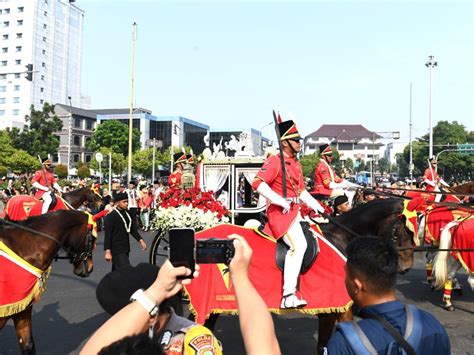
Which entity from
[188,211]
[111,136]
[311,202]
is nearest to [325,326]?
[311,202]

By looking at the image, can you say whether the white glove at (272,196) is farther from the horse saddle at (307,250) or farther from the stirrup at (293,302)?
the stirrup at (293,302)

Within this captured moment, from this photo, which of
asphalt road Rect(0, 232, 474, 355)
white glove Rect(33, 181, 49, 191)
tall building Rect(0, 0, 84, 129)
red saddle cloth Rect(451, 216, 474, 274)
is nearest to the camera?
asphalt road Rect(0, 232, 474, 355)

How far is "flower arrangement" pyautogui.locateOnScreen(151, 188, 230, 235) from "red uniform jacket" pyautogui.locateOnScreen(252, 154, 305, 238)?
1525 mm

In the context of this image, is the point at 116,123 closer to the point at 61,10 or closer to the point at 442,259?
the point at 61,10

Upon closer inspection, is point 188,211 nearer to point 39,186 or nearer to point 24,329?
point 24,329

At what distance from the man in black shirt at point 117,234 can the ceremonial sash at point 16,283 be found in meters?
2.21

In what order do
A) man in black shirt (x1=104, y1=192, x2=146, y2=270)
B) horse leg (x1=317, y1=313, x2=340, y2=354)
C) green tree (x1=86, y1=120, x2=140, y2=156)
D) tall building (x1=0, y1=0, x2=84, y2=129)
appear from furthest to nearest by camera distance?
tall building (x1=0, y1=0, x2=84, y2=129) < green tree (x1=86, y1=120, x2=140, y2=156) < man in black shirt (x1=104, y1=192, x2=146, y2=270) < horse leg (x1=317, y1=313, x2=340, y2=354)

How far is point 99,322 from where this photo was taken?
22.5 ft

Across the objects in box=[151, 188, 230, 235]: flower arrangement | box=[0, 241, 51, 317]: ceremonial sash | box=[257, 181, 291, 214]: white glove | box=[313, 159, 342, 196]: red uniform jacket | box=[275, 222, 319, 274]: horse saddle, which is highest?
box=[313, 159, 342, 196]: red uniform jacket

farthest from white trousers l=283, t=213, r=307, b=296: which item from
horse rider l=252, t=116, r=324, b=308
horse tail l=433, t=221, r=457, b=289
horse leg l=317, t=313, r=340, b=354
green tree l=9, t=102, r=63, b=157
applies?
green tree l=9, t=102, r=63, b=157

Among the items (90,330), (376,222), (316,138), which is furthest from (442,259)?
(316,138)

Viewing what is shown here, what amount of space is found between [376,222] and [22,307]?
4.10 metres

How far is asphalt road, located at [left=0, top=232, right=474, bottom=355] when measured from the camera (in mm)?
5820

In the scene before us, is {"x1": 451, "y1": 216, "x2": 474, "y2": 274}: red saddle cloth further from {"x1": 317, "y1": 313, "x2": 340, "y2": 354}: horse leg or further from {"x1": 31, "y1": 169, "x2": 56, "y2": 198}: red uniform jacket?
{"x1": 31, "y1": 169, "x2": 56, "y2": 198}: red uniform jacket
